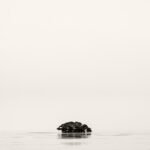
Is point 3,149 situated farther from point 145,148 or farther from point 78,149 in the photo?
point 145,148

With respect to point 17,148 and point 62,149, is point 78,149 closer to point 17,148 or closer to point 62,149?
point 62,149

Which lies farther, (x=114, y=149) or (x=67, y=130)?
(x=67, y=130)

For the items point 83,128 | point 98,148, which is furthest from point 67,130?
point 98,148

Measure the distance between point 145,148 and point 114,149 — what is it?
3996mm

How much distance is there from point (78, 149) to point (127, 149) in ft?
21.0

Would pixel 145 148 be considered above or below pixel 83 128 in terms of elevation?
below

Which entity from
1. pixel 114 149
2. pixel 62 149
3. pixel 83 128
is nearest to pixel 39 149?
pixel 62 149

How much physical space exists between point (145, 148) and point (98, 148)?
23.8 feet

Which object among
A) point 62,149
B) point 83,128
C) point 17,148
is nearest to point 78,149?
point 62,149

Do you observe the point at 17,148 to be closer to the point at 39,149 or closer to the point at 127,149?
the point at 39,149

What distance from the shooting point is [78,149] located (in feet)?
275

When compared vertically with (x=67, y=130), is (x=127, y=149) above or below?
below

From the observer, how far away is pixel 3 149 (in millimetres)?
82000

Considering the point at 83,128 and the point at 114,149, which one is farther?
the point at 83,128
